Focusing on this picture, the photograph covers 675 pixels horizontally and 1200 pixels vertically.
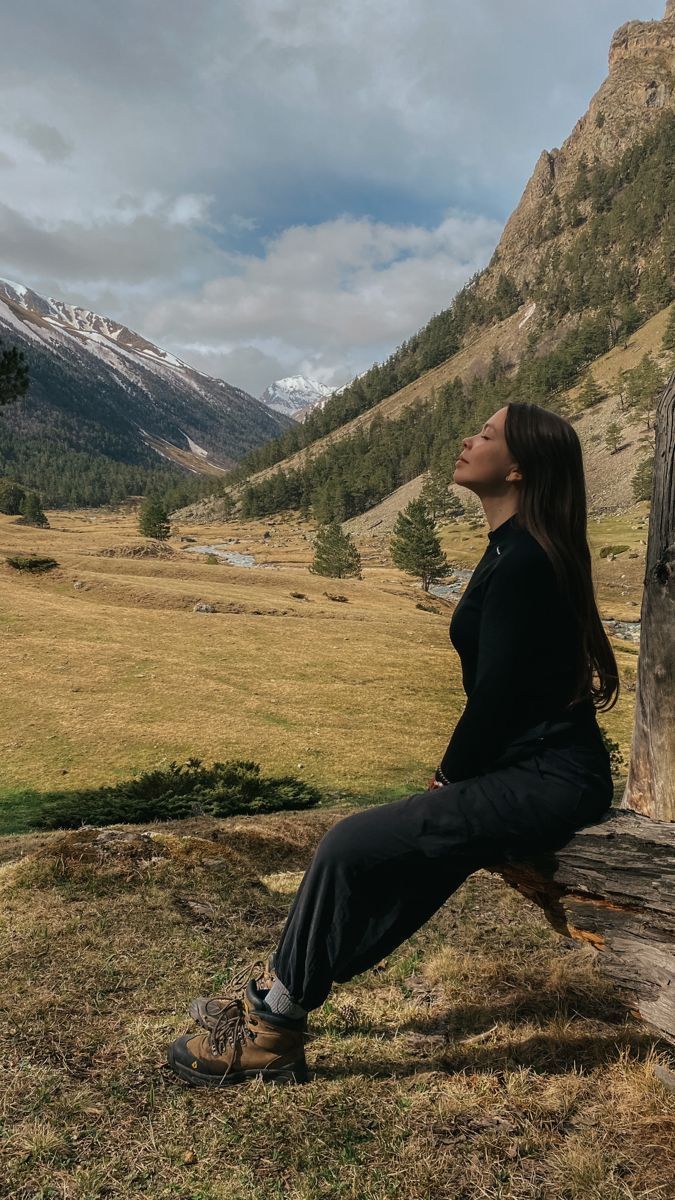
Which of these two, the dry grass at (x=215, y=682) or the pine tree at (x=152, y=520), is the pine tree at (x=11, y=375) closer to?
the dry grass at (x=215, y=682)

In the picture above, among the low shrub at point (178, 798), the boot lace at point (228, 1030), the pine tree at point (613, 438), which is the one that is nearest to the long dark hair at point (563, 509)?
the boot lace at point (228, 1030)

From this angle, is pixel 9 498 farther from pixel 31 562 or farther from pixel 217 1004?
pixel 217 1004

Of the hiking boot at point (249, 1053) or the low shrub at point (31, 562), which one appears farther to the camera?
the low shrub at point (31, 562)

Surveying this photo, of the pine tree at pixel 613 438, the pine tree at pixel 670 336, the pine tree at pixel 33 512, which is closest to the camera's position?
the pine tree at pixel 613 438

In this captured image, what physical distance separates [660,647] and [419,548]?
72459 millimetres

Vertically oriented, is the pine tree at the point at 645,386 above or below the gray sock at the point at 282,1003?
above

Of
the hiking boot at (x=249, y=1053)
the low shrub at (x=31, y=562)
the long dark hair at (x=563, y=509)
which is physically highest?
the long dark hair at (x=563, y=509)

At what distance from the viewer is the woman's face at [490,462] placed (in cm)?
442

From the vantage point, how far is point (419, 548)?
252ft

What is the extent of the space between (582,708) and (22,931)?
5.98 meters

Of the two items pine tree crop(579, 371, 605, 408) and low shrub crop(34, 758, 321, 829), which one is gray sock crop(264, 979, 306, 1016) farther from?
pine tree crop(579, 371, 605, 408)

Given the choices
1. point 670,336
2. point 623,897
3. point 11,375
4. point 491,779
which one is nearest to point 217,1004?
point 491,779

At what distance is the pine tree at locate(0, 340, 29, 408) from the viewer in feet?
46.6

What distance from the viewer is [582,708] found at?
414cm
